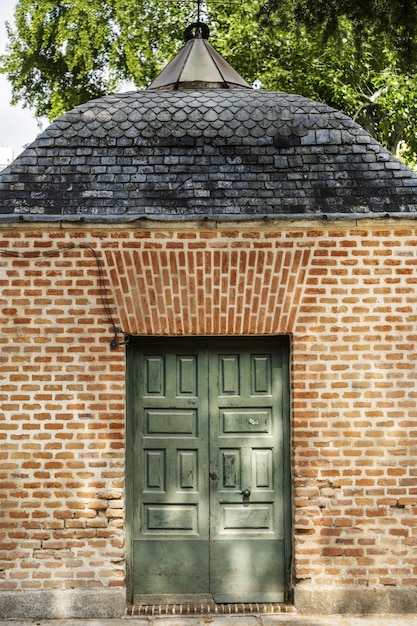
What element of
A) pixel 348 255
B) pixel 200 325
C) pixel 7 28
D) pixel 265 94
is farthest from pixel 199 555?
pixel 7 28

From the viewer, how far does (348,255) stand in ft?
23.6

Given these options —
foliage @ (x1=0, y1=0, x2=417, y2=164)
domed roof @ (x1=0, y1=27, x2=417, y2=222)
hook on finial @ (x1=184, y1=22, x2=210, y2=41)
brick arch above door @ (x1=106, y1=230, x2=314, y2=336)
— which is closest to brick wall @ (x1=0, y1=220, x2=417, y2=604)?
brick arch above door @ (x1=106, y1=230, x2=314, y2=336)

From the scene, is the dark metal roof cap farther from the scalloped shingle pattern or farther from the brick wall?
the brick wall

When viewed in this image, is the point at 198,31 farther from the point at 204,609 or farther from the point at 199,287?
the point at 204,609

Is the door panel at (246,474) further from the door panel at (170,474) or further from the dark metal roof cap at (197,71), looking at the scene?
the dark metal roof cap at (197,71)

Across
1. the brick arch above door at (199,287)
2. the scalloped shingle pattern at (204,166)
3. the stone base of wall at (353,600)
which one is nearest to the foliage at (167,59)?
the scalloped shingle pattern at (204,166)

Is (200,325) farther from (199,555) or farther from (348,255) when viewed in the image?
(199,555)

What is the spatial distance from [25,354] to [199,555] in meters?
2.42

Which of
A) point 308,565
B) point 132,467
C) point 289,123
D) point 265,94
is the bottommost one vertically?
point 308,565

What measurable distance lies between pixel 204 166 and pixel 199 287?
4.05 ft

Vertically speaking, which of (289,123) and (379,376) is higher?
(289,123)

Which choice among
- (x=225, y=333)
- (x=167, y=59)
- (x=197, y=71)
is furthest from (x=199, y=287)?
(x=167, y=59)

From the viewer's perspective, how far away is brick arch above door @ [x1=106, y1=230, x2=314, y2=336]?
7.10 m

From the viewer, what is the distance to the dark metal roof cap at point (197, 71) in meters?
9.14
